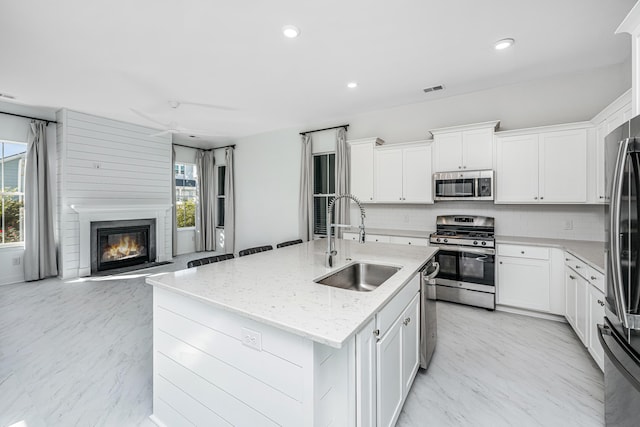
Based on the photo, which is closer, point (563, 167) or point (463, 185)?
point (563, 167)

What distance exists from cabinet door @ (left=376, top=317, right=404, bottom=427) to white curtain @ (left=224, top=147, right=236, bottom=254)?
5914 mm

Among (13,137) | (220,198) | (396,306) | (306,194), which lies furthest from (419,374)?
(13,137)

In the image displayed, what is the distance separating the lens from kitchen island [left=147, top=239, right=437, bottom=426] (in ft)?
3.66

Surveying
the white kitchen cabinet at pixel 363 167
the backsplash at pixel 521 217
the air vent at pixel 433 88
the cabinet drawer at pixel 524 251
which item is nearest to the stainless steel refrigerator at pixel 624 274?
the cabinet drawer at pixel 524 251

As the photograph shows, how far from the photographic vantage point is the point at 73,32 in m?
2.58

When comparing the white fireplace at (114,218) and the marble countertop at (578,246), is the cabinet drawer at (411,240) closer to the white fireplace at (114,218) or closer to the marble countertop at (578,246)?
the marble countertop at (578,246)

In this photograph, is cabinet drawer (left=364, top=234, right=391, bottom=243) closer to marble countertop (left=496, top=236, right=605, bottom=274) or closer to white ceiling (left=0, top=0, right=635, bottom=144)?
marble countertop (left=496, top=236, right=605, bottom=274)

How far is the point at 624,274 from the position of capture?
1.30m

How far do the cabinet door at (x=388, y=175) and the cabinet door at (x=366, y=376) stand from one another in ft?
10.7

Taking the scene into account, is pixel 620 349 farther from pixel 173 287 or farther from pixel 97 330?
pixel 97 330

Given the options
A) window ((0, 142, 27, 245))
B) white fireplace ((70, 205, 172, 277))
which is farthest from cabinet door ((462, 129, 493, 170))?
window ((0, 142, 27, 245))

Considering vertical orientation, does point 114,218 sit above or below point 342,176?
below

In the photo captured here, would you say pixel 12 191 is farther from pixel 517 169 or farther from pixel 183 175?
pixel 517 169

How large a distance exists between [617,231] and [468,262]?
2.31 metres
